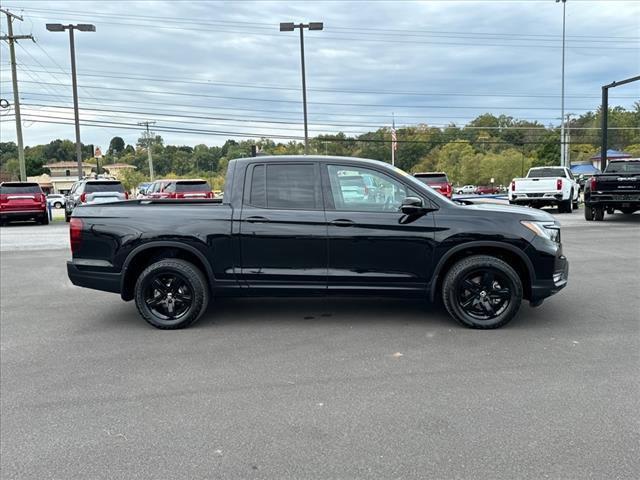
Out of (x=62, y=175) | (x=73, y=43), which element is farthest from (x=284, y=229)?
(x=62, y=175)

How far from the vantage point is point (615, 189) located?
15.7m

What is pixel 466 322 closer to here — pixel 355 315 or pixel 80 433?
pixel 355 315

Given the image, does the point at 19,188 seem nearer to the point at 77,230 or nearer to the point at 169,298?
the point at 77,230

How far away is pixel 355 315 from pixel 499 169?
7879cm

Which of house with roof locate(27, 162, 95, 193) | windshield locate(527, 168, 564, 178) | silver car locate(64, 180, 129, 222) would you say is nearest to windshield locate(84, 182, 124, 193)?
silver car locate(64, 180, 129, 222)

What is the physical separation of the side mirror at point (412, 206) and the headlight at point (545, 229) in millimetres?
1052

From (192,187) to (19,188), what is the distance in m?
6.46

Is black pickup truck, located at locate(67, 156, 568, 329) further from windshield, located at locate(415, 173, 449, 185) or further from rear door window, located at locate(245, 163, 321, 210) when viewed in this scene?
windshield, located at locate(415, 173, 449, 185)

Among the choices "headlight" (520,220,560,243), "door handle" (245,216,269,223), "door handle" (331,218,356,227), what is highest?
"door handle" (245,216,269,223)

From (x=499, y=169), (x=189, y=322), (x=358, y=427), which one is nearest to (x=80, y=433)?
(x=358, y=427)

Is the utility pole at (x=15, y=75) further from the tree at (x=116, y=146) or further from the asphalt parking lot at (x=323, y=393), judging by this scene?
the tree at (x=116, y=146)

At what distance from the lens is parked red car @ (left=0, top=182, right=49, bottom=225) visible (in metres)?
20.1

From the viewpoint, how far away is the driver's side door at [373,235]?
213 inches

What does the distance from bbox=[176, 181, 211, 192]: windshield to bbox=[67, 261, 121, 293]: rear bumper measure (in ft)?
49.5
